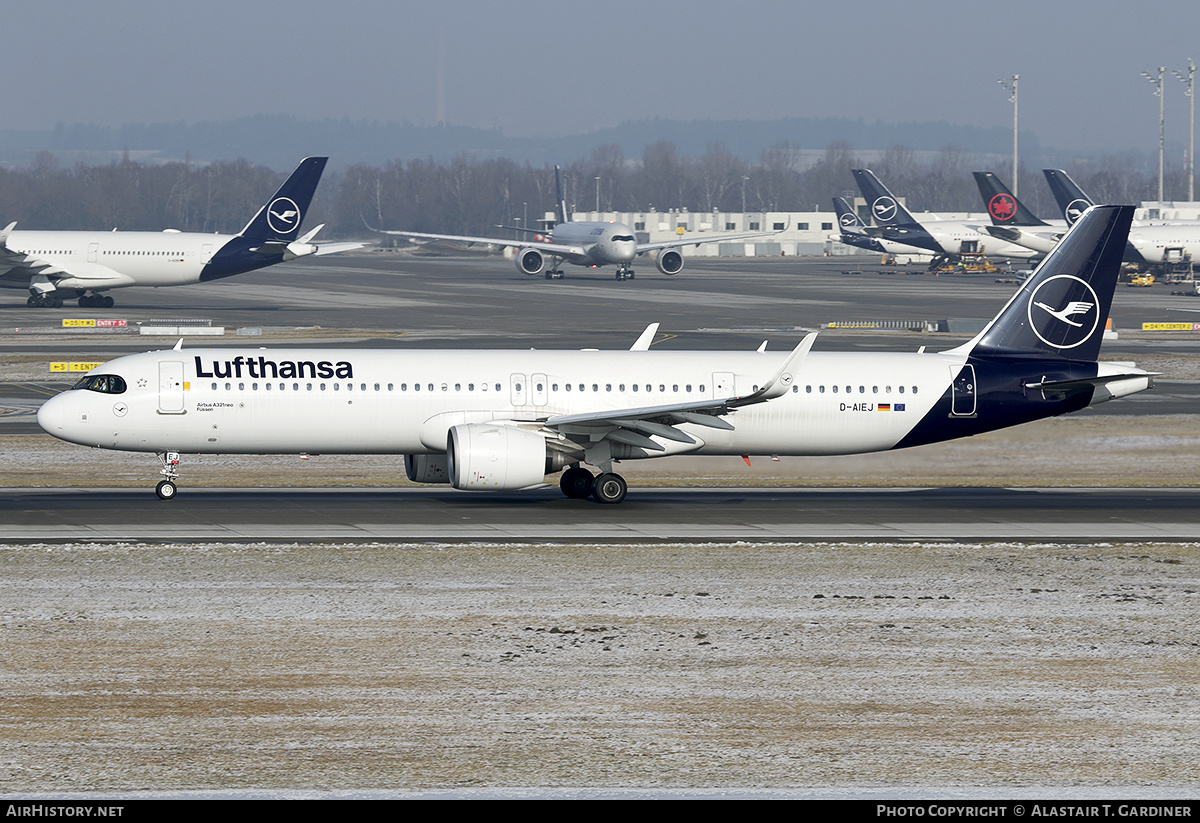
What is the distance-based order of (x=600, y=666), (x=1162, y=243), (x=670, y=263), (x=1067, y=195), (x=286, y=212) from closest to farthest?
(x=600, y=666)
(x=286, y=212)
(x=1162, y=243)
(x=670, y=263)
(x=1067, y=195)

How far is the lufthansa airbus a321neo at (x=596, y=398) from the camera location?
36469 millimetres

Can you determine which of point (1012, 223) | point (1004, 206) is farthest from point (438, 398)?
point (1012, 223)

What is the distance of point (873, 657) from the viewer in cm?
2259

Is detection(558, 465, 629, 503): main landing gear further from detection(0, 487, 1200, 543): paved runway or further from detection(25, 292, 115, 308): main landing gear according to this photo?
detection(25, 292, 115, 308): main landing gear

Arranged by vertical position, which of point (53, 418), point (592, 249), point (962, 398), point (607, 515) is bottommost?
point (607, 515)

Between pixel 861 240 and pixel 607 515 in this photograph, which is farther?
pixel 861 240

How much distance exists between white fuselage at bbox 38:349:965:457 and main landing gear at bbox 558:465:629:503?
50.6 inches

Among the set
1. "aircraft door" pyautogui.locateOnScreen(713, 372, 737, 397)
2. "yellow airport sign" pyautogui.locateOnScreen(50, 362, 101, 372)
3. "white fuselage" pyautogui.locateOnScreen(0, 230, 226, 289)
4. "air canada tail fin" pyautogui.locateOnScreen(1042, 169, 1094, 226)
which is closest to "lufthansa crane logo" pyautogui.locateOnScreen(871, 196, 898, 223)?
"air canada tail fin" pyautogui.locateOnScreen(1042, 169, 1094, 226)

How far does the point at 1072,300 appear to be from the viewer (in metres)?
40.3

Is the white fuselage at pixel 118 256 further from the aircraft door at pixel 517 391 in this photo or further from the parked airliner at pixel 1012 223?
the parked airliner at pixel 1012 223

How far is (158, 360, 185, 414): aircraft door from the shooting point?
3659 cm

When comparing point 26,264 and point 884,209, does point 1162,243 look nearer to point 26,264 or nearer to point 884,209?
point 884,209

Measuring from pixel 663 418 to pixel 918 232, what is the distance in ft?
459

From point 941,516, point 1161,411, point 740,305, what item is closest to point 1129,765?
point 941,516
